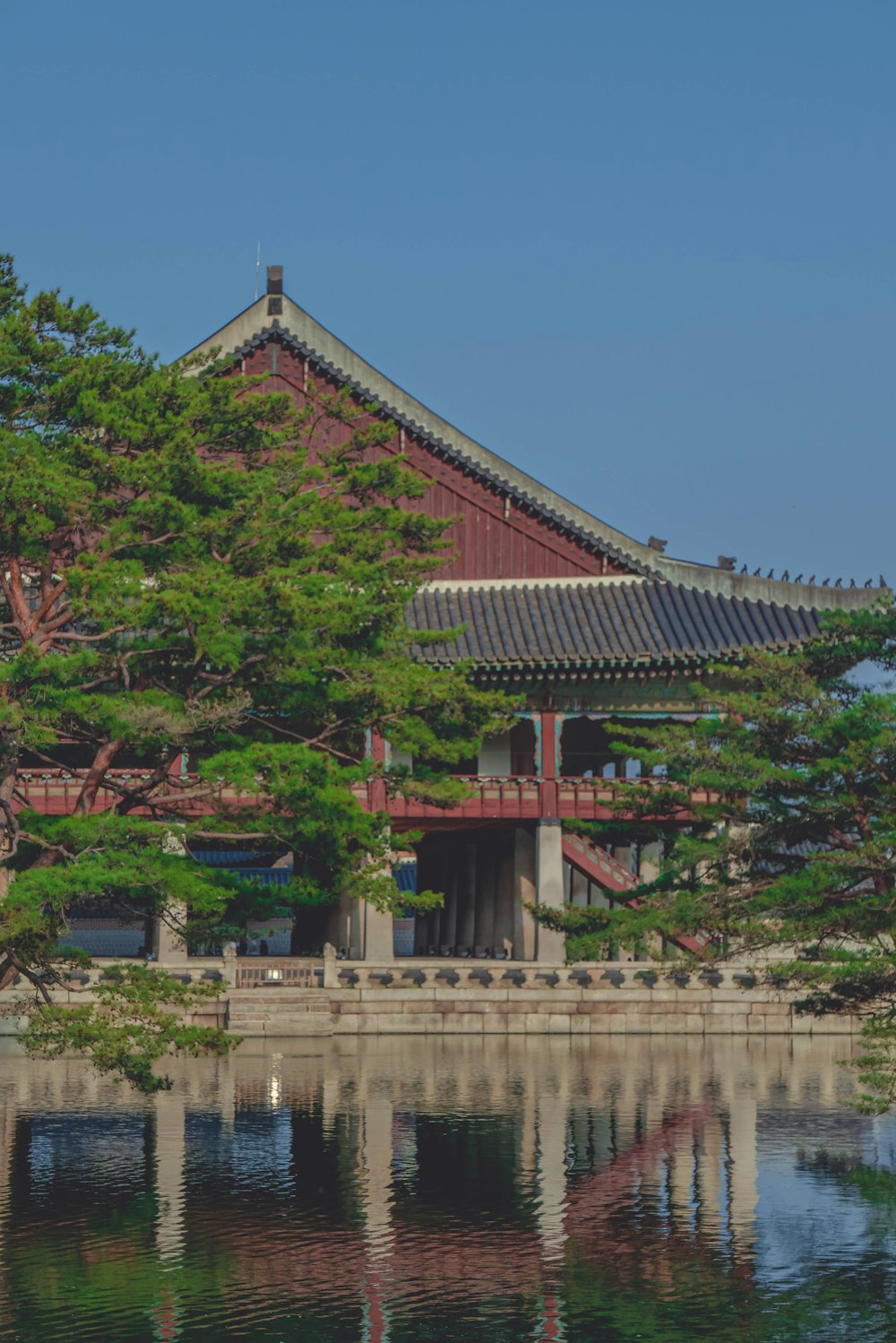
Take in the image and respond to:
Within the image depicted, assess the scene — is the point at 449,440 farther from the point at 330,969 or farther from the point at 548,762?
the point at 330,969

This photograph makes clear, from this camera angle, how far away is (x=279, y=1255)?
19.8 m

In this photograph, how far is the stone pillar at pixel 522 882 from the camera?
4847 cm

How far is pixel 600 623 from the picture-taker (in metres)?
48.2

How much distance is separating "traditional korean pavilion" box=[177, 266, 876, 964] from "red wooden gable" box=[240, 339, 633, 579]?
0.05m

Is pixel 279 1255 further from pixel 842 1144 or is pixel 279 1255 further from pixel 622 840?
pixel 622 840

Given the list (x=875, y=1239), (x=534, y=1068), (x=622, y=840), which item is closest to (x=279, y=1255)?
(x=875, y=1239)

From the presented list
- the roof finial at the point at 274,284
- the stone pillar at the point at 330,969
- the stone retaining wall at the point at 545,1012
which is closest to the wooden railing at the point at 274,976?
the stone pillar at the point at 330,969

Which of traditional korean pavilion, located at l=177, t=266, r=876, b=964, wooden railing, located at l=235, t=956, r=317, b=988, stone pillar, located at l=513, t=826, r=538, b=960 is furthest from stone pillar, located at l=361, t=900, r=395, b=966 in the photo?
stone pillar, located at l=513, t=826, r=538, b=960

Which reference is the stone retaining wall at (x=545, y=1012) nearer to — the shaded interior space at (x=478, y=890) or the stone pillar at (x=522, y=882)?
the shaded interior space at (x=478, y=890)

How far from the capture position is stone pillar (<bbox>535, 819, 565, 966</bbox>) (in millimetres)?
46469

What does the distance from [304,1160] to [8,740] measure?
6924 millimetres

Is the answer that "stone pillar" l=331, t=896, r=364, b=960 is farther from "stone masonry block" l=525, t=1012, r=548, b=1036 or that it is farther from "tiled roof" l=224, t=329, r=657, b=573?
"tiled roof" l=224, t=329, r=657, b=573

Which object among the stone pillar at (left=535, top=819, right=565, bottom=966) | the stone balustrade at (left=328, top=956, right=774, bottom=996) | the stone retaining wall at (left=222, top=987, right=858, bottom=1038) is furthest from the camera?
the stone pillar at (left=535, top=819, right=565, bottom=966)

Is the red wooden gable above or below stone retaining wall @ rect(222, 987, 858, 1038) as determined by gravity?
above
